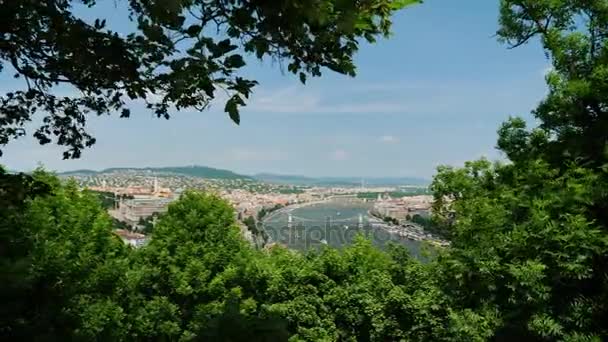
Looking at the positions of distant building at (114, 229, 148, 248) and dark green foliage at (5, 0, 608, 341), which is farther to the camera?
distant building at (114, 229, 148, 248)

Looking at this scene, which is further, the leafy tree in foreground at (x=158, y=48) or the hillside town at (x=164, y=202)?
the hillside town at (x=164, y=202)

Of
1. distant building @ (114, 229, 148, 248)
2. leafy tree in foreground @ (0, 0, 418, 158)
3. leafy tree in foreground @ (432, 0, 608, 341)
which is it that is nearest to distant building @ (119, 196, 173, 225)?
distant building @ (114, 229, 148, 248)

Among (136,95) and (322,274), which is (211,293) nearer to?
(322,274)

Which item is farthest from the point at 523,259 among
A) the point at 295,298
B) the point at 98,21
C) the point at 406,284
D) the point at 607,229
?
the point at 98,21

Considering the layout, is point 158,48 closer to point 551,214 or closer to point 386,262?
point 551,214

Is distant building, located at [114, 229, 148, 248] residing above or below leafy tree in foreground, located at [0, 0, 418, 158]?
below

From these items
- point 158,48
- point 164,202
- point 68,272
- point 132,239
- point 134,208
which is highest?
point 158,48

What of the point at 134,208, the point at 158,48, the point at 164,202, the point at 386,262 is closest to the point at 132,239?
the point at 164,202

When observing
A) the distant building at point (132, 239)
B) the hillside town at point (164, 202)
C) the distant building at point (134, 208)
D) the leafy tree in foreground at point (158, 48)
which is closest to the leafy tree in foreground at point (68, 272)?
the distant building at point (132, 239)

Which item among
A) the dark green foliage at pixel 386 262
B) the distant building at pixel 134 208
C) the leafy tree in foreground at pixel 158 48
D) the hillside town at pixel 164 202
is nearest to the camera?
the leafy tree in foreground at pixel 158 48

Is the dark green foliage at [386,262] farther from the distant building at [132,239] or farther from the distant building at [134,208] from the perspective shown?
the distant building at [134,208]

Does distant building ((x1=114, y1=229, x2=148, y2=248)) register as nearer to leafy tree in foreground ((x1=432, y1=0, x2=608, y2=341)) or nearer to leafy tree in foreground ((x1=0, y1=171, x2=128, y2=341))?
leafy tree in foreground ((x1=0, y1=171, x2=128, y2=341))
